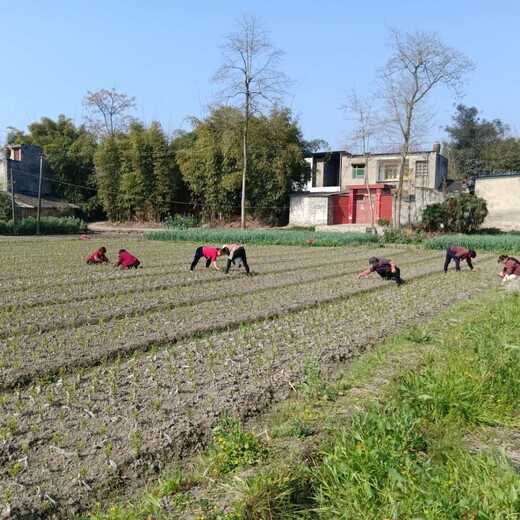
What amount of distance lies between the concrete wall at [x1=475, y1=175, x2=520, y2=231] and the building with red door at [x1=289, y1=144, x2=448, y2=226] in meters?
3.57

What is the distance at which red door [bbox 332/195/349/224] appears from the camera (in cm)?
3959

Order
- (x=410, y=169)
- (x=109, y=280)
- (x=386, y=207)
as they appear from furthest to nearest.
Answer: (x=410, y=169) < (x=386, y=207) < (x=109, y=280)

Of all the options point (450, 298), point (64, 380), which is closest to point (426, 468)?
point (64, 380)

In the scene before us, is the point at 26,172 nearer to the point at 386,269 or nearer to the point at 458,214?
the point at 458,214

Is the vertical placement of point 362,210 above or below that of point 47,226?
above

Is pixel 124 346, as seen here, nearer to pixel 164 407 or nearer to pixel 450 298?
pixel 164 407

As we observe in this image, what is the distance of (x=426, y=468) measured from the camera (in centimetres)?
329

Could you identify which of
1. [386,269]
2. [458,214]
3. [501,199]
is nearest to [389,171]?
[501,199]

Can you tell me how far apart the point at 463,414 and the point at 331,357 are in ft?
7.67

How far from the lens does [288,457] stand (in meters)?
3.86

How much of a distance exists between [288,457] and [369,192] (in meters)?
33.7

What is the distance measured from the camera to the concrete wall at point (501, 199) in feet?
110

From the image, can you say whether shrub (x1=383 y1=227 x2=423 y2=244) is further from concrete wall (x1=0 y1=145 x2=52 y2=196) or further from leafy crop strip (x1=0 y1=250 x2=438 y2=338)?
concrete wall (x1=0 y1=145 x2=52 y2=196)

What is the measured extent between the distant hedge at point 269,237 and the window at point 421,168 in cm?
1231
